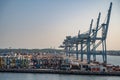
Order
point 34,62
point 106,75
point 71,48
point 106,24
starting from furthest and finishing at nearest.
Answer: point 71,48
point 34,62
point 106,24
point 106,75

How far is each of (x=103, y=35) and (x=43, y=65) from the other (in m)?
8.93

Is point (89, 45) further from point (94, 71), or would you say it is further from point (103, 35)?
point (94, 71)

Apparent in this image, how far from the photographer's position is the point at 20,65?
50844 millimetres

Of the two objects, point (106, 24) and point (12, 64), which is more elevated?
point (106, 24)

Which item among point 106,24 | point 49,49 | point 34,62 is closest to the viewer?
point 106,24

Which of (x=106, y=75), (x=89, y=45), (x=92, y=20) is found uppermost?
(x=92, y=20)

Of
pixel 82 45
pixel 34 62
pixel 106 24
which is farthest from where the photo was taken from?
pixel 82 45

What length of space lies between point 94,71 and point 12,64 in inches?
478

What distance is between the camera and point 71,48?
78.8 m

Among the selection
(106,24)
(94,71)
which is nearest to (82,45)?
(106,24)

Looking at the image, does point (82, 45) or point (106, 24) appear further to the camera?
point (82, 45)

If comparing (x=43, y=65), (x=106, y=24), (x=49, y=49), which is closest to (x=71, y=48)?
(x=43, y=65)

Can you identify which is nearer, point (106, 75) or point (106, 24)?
point (106, 75)

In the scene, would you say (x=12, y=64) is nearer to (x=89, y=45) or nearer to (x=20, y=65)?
(x=20, y=65)
